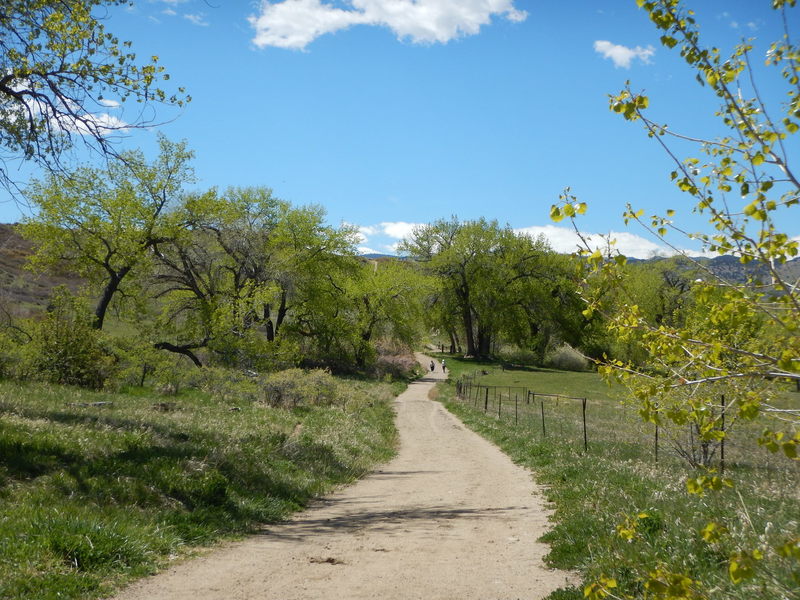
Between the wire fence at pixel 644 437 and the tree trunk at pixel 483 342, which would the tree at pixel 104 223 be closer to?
the wire fence at pixel 644 437

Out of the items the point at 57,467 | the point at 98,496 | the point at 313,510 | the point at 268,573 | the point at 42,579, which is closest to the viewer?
the point at 42,579

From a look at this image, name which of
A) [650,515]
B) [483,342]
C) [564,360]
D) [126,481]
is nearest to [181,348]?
[126,481]

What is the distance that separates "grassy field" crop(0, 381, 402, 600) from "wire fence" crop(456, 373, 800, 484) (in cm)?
640

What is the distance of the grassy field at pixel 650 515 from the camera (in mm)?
4621

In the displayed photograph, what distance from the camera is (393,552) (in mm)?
8023

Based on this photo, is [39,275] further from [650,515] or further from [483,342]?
[483,342]

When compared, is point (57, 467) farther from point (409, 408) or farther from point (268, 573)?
point (409, 408)

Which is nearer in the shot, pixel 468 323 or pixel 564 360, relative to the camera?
pixel 564 360

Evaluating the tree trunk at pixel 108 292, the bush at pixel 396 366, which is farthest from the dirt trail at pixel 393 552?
the bush at pixel 396 366

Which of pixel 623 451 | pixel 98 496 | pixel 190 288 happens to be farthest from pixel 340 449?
pixel 190 288

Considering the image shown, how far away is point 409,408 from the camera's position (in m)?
34.4

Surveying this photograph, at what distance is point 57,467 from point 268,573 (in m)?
4.02

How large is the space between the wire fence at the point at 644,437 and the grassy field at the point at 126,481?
21.0ft

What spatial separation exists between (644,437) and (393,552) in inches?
714
